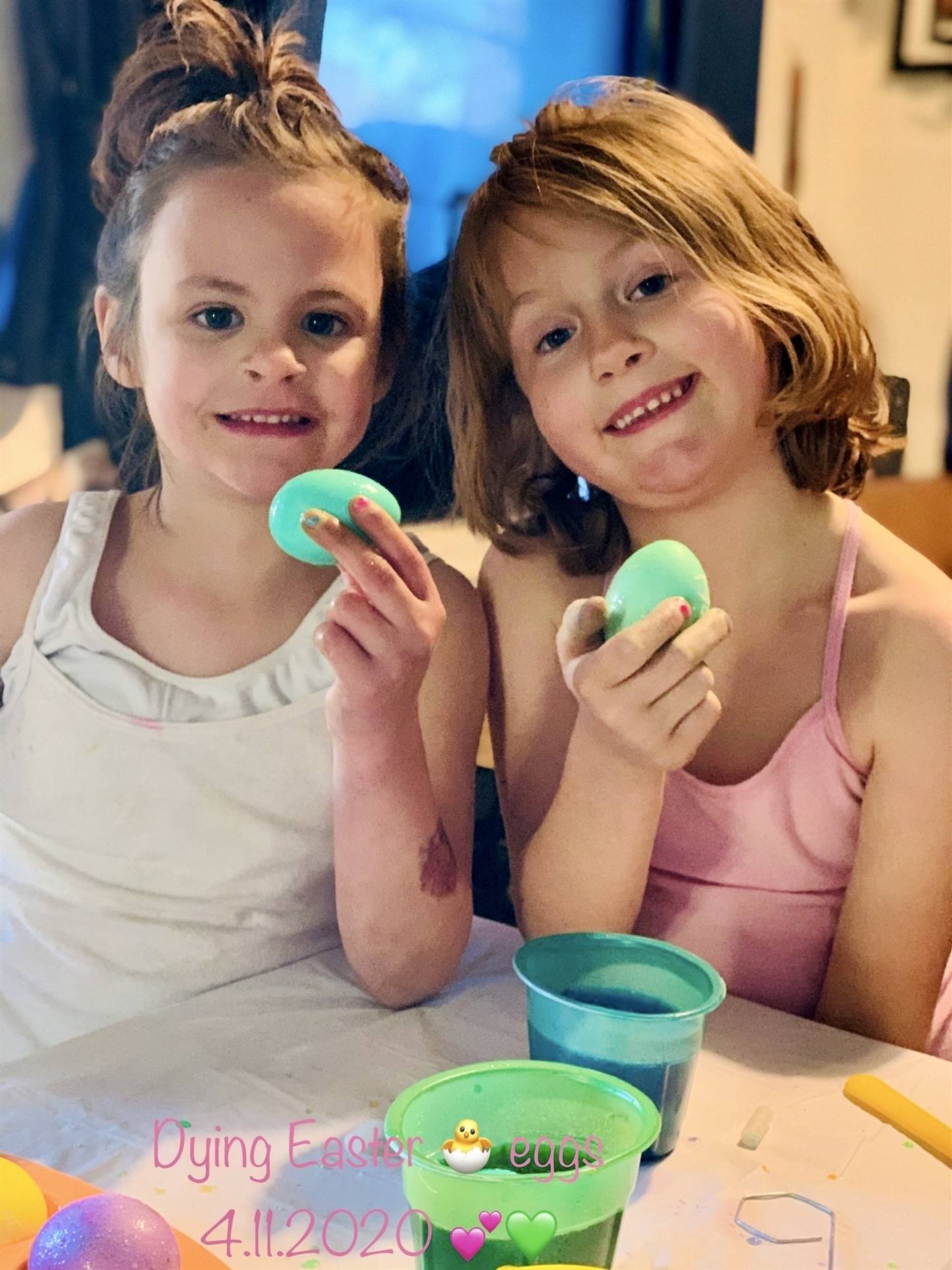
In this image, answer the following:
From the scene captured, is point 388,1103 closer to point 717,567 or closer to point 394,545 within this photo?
point 394,545

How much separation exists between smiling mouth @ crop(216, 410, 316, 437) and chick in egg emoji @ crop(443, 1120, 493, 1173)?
0.50 m

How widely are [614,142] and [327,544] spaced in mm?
395

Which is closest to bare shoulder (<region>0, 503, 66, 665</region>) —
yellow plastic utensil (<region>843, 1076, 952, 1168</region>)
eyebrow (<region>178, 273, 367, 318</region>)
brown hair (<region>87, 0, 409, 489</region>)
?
brown hair (<region>87, 0, 409, 489</region>)

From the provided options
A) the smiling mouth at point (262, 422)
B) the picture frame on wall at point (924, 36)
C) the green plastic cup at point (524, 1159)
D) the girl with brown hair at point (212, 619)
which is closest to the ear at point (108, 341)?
the girl with brown hair at point (212, 619)

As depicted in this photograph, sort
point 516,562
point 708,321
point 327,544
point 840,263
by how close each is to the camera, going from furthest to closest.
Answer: point 840,263 < point 516,562 < point 708,321 < point 327,544

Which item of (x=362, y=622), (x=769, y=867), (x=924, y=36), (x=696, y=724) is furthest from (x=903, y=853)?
(x=924, y=36)

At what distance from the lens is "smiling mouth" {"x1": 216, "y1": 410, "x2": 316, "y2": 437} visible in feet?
2.67

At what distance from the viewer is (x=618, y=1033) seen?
1.90 ft

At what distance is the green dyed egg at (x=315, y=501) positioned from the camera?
668 mm

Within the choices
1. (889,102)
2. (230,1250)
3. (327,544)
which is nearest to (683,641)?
(327,544)

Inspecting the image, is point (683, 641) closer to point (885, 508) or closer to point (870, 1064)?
point (870, 1064)

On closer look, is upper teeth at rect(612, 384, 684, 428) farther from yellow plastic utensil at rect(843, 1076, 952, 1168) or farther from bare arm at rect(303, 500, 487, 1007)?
yellow plastic utensil at rect(843, 1076, 952, 1168)

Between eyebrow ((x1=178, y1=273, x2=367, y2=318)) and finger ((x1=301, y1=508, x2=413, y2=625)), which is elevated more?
eyebrow ((x1=178, y1=273, x2=367, y2=318))

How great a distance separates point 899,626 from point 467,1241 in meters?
0.54
